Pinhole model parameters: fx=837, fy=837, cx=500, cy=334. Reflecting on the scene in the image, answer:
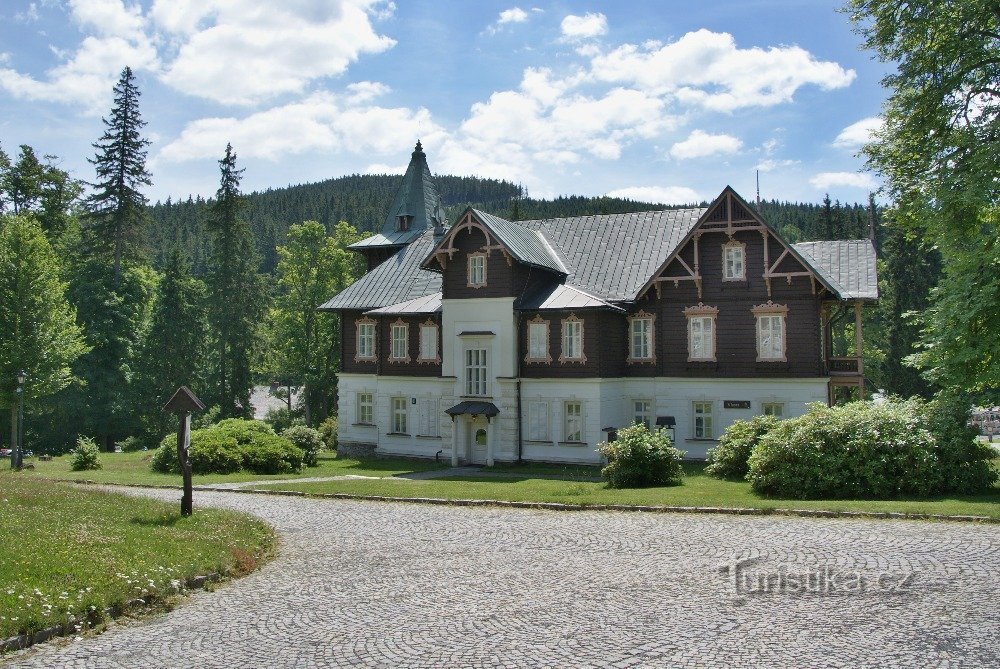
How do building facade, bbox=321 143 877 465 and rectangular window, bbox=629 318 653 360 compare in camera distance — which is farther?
rectangular window, bbox=629 318 653 360

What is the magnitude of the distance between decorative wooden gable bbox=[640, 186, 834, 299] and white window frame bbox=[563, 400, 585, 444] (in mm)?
5365

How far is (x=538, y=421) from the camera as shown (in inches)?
1329

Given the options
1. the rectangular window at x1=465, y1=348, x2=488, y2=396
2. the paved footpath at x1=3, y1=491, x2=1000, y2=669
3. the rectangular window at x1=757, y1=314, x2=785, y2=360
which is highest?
the rectangular window at x1=757, y1=314, x2=785, y2=360

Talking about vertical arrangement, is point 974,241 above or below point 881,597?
above

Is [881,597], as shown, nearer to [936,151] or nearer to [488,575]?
[488,575]

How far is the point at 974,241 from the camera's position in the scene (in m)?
21.2

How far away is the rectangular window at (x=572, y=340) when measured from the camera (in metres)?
33.1

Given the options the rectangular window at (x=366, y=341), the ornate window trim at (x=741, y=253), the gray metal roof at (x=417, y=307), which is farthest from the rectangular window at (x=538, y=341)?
the rectangular window at (x=366, y=341)

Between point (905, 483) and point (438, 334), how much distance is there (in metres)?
21.7

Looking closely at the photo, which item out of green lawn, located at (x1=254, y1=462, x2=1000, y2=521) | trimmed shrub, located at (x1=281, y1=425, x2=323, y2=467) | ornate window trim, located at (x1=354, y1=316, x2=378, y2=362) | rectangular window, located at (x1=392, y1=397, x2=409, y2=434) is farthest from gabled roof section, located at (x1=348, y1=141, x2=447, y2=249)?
green lawn, located at (x1=254, y1=462, x2=1000, y2=521)

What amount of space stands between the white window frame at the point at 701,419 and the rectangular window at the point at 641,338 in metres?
2.68

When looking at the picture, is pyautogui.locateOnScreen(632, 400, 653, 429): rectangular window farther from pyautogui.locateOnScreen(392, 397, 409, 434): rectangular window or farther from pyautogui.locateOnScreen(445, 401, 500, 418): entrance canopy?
pyautogui.locateOnScreen(392, 397, 409, 434): rectangular window

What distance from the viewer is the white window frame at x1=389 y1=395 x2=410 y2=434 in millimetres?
37938

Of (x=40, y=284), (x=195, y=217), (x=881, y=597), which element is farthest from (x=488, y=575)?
(x=195, y=217)
